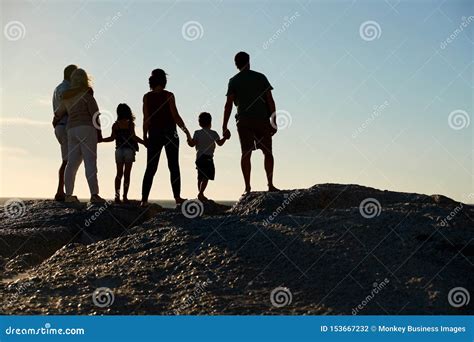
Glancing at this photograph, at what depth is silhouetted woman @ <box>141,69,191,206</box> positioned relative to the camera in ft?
30.7

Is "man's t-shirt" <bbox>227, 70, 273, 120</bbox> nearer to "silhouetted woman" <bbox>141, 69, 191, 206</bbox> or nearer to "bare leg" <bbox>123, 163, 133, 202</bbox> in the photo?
"silhouetted woman" <bbox>141, 69, 191, 206</bbox>

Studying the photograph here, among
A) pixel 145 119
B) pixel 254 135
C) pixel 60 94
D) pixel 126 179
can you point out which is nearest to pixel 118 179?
pixel 126 179

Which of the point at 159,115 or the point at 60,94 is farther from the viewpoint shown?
the point at 60,94

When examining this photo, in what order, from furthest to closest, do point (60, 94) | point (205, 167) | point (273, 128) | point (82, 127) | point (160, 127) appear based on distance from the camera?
point (60, 94)
point (205, 167)
point (82, 127)
point (273, 128)
point (160, 127)

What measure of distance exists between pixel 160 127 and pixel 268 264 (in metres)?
3.26

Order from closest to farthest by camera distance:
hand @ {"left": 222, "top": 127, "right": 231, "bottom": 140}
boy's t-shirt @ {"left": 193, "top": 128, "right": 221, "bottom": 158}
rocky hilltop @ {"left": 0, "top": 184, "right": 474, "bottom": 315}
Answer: rocky hilltop @ {"left": 0, "top": 184, "right": 474, "bottom": 315} < hand @ {"left": 222, "top": 127, "right": 231, "bottom": 140} < boy's t-shirt @ {"left": 193, "top": 128, "right": 221, "bottom": 158}

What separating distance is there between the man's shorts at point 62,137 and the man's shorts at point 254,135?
294cm

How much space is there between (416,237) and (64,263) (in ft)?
12.6

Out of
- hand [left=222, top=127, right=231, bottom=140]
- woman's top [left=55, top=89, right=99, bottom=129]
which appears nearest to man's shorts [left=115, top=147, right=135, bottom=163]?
woman's top [left=55, top=89, right=99, bottom=129]

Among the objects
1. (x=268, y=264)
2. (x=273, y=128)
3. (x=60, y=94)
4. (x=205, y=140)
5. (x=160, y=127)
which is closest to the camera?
(x=268, y=264)

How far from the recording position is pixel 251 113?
9492 millimetres

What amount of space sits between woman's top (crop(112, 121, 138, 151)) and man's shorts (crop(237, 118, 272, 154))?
1778mm

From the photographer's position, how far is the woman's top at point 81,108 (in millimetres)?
10047

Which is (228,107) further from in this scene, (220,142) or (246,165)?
(246,165)
